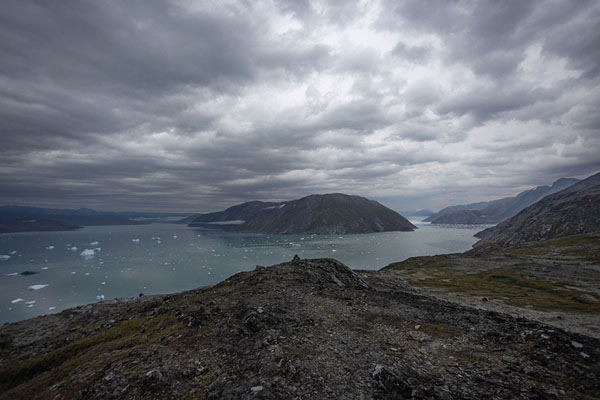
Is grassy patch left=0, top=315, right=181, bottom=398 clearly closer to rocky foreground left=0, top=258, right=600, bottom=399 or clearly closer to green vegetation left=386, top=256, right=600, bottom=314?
rocky foreground left=0, top=258, right=600, bottom=399

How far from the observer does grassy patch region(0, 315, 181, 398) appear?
17.8 meters

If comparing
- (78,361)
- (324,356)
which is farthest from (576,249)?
(78,361)

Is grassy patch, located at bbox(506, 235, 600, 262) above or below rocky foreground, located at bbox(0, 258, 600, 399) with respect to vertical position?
below

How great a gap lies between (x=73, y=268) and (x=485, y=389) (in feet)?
632

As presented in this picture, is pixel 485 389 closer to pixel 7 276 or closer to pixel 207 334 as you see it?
pixel 207 334

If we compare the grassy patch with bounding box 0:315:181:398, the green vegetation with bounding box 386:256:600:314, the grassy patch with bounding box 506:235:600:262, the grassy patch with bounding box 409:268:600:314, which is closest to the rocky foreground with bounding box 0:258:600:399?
the grassy patch with bounding box 0:315:181:398

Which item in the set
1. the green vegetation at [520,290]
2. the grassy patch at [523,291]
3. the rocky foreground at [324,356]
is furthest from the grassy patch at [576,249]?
the rocky foreground at [324,356]

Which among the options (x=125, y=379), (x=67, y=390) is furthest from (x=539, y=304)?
(x=67, y=390)

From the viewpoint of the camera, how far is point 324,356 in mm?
14719

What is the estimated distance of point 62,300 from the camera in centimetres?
8956

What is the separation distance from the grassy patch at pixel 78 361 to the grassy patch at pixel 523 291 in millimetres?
49353

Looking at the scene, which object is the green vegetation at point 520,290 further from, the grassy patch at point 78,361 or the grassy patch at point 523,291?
the grassy patch at point 78,361

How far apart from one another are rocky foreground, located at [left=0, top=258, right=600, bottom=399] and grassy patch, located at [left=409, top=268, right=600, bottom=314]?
83.8 ft

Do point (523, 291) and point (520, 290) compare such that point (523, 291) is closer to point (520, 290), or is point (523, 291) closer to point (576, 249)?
point (520, 290)
